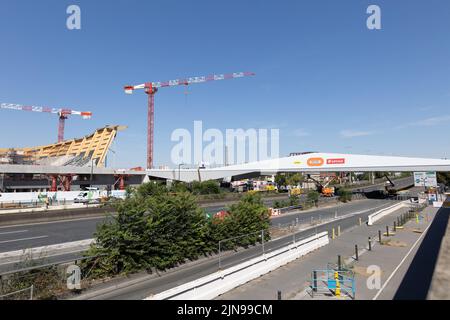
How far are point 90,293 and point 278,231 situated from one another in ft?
59.2

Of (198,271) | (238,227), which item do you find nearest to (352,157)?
(238,227)

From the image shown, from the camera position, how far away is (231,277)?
12.4 meters

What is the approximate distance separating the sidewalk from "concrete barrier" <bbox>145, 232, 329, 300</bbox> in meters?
0.29

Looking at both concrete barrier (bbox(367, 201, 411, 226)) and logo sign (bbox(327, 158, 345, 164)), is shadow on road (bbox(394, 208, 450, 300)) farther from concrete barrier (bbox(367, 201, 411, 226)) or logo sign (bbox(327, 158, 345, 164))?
logo sign (bbox(327, 158, 345, 164))

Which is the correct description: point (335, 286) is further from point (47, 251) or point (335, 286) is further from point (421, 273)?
point (47, 251)

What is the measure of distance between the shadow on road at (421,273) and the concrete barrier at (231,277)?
220 inches

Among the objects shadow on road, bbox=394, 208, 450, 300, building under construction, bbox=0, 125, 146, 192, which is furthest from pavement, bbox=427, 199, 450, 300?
building under construction, bbox=0, 125, 146, 192

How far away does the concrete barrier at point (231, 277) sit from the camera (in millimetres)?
10109

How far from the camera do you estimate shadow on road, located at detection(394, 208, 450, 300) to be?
11359 millimetres

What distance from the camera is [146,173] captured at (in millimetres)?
86875

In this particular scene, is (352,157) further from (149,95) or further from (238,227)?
(149,95)

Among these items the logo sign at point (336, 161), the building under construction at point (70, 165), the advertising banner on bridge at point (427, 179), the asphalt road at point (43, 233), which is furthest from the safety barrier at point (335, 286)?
the logo sign at point (336, 161)

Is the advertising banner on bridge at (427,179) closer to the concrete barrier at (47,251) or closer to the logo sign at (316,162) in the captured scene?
the logo sign at (316,162)

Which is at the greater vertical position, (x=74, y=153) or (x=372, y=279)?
(x=74, y=153)
